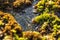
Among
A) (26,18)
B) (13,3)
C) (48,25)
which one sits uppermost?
(13,3)

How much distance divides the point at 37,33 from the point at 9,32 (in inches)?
96.9

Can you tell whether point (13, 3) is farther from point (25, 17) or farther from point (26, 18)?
point (26, 18)

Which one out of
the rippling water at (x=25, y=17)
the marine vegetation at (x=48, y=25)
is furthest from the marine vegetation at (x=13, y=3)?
the marine vegetation at (x=48, y=25)

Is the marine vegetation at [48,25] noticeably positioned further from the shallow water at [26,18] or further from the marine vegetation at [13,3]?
the marine vegetation at [13,3]

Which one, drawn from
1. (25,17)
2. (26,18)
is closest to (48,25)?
(26,18)

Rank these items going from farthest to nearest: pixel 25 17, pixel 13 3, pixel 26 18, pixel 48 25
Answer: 1. pixel 13 3
2. pixel 25 17
3. pixel 26 18
4. pixel 48 25

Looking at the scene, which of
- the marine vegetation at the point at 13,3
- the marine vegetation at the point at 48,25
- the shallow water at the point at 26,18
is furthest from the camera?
the marine vegetation at the point at 13,3

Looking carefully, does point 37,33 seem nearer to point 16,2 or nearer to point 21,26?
point 21,26

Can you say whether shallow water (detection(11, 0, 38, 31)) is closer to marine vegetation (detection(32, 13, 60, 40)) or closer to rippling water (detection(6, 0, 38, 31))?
rippling water (detection(6, 0, 38, 31))

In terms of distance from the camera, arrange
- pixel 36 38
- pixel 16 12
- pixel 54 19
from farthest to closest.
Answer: pixel 16 12
pixel 54 19
pixel 36 38

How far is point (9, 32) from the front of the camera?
18.9 meters

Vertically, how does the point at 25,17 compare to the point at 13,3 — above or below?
below

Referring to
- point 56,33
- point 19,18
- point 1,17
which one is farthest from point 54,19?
point 1,17

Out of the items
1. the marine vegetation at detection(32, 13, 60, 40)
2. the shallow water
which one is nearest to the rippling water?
the shallow water
